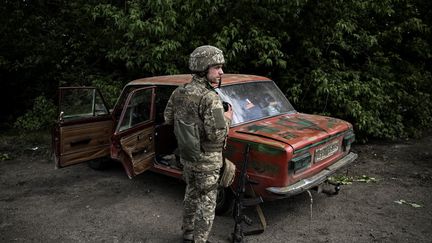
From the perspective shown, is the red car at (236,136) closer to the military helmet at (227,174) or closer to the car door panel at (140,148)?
the car door panel at (140,148)

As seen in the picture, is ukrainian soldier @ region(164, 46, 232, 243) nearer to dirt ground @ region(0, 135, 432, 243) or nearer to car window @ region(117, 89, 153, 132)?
dirt ground @ region(0, 135, 432, 243)

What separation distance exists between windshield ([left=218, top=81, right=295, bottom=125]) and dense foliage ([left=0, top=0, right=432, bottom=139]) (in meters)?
1.73

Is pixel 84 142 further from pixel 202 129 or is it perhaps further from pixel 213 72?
pixel 213 72

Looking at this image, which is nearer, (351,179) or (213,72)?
(213,72)

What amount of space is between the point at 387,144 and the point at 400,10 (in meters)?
2.83

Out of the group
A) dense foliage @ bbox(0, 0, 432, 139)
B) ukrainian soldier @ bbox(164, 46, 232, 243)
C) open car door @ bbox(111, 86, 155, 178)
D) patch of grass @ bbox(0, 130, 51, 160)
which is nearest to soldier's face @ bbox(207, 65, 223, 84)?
ukrainian soldier @ bbox(164, 46, 232, 243)

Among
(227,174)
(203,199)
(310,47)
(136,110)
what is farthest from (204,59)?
(310,47)

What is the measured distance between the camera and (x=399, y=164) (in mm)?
6098

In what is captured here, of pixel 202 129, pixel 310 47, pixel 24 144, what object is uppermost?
pixel 310 47

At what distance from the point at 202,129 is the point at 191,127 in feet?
0.37

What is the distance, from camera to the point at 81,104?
5.48 m

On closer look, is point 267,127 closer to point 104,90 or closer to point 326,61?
point 326,61

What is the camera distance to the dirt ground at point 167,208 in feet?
12.7

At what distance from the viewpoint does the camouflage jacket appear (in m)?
3.18
